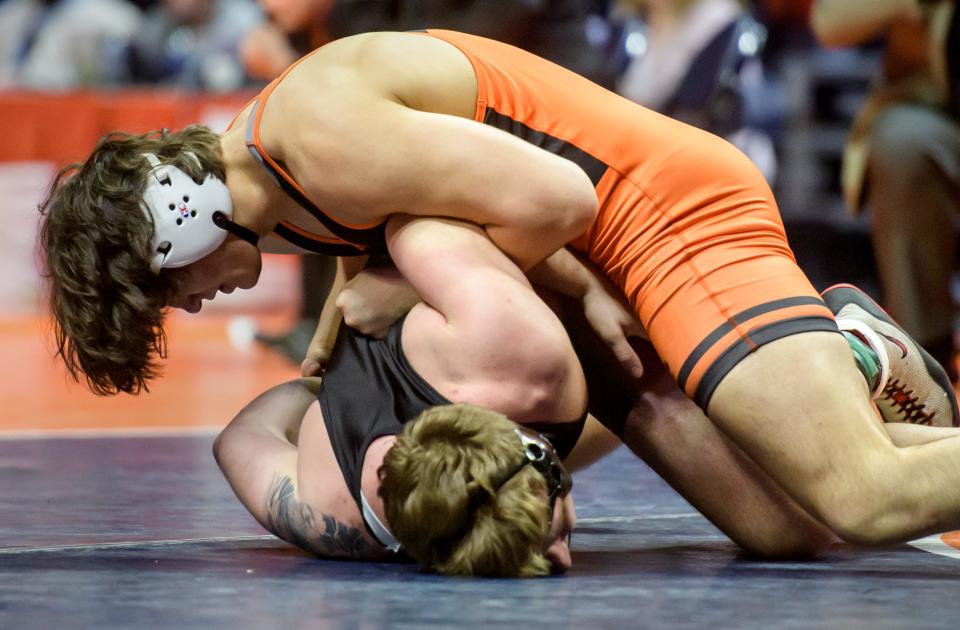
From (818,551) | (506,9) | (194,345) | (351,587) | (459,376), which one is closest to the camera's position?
(351,587)

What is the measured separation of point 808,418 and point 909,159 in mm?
3468

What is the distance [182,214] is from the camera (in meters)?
2.86

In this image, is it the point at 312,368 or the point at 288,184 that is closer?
the point at 288,184

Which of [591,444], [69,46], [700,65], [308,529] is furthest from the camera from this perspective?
[69,46]

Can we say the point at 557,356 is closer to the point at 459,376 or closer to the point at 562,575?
the point at 459,376

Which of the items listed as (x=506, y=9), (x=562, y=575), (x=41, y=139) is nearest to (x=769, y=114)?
(x=506, y=9)

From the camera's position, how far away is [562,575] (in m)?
2.58

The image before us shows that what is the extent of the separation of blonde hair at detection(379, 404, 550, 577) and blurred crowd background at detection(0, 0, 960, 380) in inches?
149

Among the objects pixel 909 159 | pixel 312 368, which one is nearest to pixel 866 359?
pixel 312 368

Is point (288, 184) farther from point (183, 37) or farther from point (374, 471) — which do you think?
point (183, 37)

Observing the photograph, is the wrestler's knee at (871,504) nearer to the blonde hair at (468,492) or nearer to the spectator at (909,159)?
the blonde hair at (468,492)

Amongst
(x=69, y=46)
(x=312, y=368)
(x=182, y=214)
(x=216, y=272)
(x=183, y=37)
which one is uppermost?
(x=182, y=214)

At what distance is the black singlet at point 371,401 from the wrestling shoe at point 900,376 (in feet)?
2.31

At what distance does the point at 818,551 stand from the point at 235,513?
124cm
